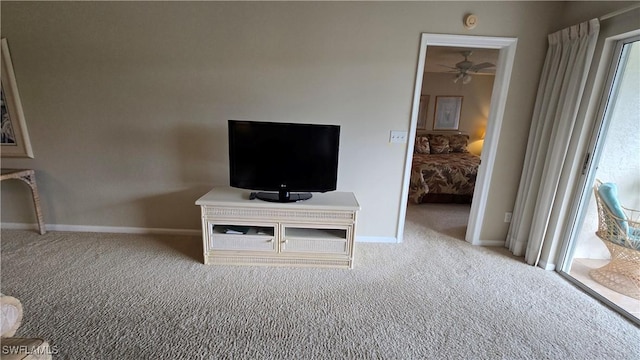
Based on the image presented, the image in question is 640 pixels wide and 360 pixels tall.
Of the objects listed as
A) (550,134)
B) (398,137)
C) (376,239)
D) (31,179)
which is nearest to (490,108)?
(550,134)

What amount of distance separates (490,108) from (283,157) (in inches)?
83.3

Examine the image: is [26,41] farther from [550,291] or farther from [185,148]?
[550,291]

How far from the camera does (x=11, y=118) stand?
102 inches

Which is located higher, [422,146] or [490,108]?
[490,108]

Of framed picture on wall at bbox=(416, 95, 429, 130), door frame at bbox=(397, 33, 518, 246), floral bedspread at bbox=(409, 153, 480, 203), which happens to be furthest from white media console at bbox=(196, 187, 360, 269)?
framed picture on wall at bbox=(416, 95, 429, 130)

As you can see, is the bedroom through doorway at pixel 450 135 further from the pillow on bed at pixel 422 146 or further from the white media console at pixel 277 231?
the white media console at pixel 277 231

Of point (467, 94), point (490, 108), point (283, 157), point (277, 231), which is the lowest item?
point (277, 231)

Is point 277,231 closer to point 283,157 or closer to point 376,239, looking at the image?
point 283,157

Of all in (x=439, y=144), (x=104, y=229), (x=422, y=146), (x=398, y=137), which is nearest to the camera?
(x=398, y=137)

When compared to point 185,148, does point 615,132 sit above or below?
above

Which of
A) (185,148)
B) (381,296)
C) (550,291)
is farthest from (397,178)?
(185,148)

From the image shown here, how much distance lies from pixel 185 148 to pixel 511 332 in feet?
9.86

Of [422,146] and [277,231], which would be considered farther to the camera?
[422,146]

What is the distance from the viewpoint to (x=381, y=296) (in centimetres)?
203
